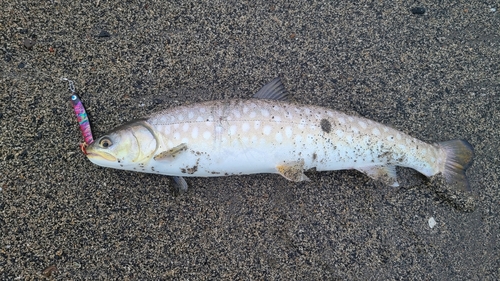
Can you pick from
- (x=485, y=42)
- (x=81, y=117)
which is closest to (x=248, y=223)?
(x=81, y=117)

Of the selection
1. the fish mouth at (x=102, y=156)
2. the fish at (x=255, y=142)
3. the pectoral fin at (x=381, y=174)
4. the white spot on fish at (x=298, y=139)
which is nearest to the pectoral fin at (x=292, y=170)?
the fish at (x=255, y=142)

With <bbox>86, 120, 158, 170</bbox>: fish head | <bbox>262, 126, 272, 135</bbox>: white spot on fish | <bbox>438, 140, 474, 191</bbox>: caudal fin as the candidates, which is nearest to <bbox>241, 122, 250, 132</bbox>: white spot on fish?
<bbox>262, 126, 272, 135</bbox>: white spot on fish

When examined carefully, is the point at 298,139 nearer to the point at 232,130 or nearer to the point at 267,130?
the point at 267,130

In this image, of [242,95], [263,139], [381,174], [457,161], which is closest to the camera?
[263,139]

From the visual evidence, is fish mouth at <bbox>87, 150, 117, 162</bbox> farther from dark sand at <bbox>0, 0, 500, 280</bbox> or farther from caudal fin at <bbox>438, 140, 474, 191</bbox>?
caudal fin at <bbox>438, 140, 474, 191</bbox>

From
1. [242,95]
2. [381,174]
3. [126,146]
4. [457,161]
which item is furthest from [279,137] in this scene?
[457,161]

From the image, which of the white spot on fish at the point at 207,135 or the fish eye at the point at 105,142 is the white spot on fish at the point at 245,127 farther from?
the fish eye at the point at 105,142

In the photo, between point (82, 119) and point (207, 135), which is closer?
point (207, 135)
